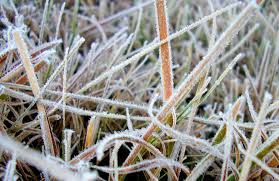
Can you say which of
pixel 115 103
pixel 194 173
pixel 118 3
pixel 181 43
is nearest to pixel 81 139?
pixel 115 103

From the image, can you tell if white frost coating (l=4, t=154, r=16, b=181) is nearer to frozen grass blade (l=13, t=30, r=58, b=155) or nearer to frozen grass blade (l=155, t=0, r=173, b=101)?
frozen grass blade (l=13, t=30, r=58, b=155)

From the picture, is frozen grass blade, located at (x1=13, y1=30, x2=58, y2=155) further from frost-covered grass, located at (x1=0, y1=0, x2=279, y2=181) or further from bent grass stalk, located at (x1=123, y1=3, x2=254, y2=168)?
bent grass stalk, located at (x1=123, y1=3, x2=254, y2=168)

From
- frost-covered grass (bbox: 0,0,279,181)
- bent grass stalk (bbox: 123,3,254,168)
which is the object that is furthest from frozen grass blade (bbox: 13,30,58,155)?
bent grass stalk (bbox: 123,3,254,168)

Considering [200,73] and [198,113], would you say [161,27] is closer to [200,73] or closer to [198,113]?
[200,73]

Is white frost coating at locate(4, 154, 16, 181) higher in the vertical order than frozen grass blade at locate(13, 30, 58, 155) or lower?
lower

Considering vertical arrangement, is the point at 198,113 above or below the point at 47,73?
below

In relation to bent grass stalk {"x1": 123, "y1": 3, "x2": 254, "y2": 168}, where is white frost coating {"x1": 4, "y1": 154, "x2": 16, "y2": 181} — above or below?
below

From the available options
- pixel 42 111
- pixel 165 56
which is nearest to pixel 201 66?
pixel 165 56

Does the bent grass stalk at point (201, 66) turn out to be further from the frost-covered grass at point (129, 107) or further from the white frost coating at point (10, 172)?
the white frost coating at point (10, 172)
